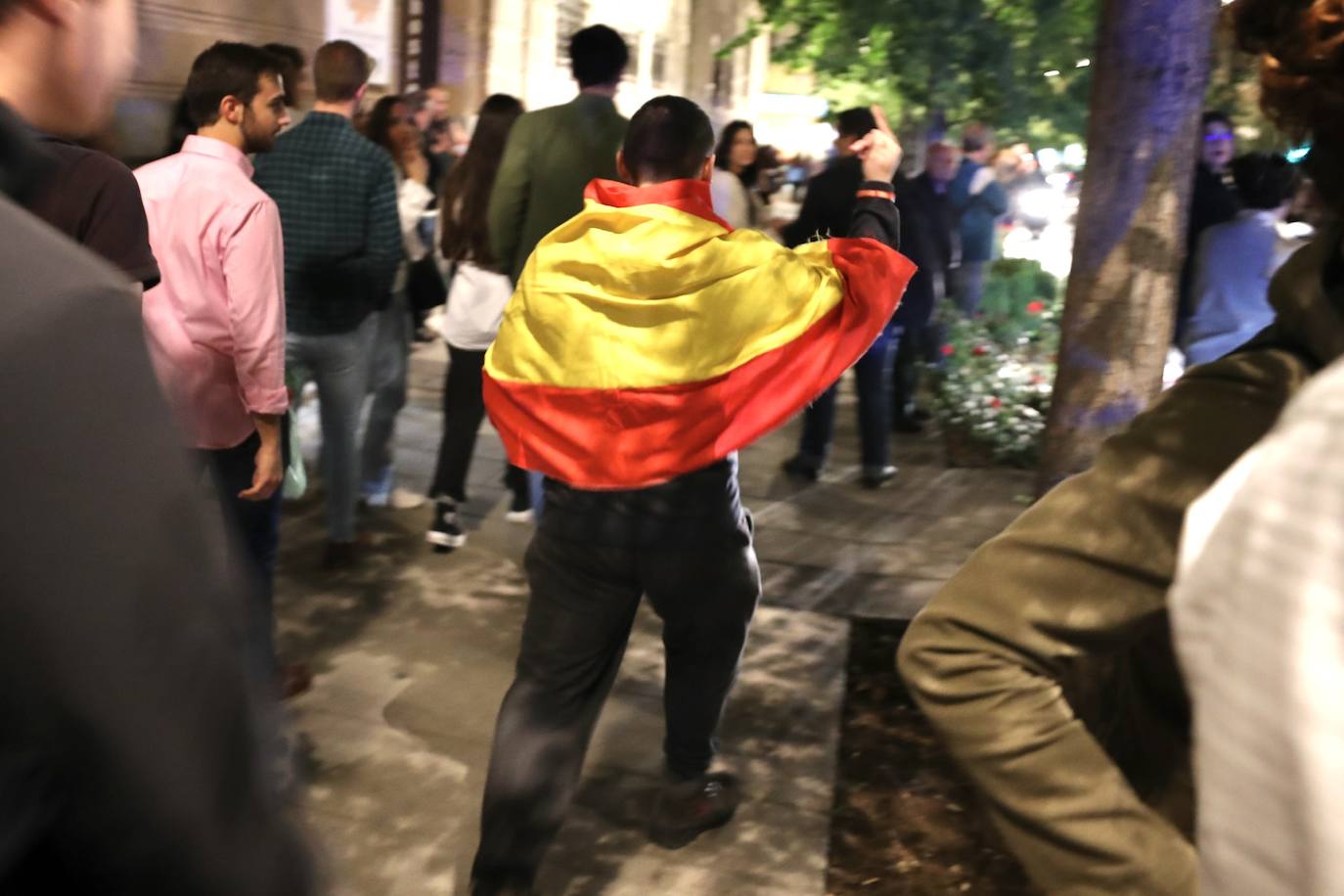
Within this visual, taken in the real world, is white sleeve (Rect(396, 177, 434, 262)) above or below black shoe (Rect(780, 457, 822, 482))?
above

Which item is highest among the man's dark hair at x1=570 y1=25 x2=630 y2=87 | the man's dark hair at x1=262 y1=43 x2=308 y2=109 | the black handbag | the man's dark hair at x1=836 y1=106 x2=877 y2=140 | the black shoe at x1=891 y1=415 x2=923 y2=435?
the man's dark hair at x1=570 y1=25 x2=630 y2=87

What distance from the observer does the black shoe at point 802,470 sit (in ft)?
23.5

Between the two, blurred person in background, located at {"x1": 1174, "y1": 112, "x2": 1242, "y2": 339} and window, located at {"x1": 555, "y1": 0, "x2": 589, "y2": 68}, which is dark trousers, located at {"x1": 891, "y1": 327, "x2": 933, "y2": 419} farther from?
window, located at {"x1": 555, "y1": 0, "x2": 589, "y2": 68}

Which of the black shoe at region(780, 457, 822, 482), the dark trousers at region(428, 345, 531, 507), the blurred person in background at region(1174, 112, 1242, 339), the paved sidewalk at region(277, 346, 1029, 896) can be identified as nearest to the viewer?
the paved sidewalk at region(277, 346, 1029, 896)

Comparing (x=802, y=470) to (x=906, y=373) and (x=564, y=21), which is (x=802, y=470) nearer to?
(x=906, y=373)

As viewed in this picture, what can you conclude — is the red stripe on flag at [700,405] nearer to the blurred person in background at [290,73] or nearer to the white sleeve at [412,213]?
the blurred person in background at [290,73]

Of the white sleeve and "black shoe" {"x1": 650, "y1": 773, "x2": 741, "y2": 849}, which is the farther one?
the white sleeve

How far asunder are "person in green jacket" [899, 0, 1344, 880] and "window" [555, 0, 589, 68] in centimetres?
1741

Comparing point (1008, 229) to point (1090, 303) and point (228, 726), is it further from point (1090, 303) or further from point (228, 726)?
point (228, 726)

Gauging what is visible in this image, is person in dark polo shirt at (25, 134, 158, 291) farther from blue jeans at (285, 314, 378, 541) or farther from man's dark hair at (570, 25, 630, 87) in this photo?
man's dark hair at (570, 25, 630, 87)

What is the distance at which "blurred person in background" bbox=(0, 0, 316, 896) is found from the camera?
748 millimetres

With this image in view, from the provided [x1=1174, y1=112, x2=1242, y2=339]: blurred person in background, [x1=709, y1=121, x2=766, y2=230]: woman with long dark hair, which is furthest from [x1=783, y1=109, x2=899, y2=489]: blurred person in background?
[x1=1174, y1=112, x2=1242, y2=339]: blurred person in background

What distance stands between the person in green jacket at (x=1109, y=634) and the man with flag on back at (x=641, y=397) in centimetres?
151

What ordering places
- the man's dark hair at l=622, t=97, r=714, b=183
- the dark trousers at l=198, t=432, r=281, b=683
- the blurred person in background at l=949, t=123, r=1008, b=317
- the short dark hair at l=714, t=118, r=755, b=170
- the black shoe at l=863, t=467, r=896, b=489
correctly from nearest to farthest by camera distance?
the man's dark hair at l=622, t=97, r=714, b=183 → the dark trousers at l=198, t=432, r=281, b=683 → the black shoe at l=863, t=467, r=896, b=489 → the short dark hair at l=714, t=118, r=755, b=170 → the blurred person in background at l=949, t=123, r=1008, b=317
